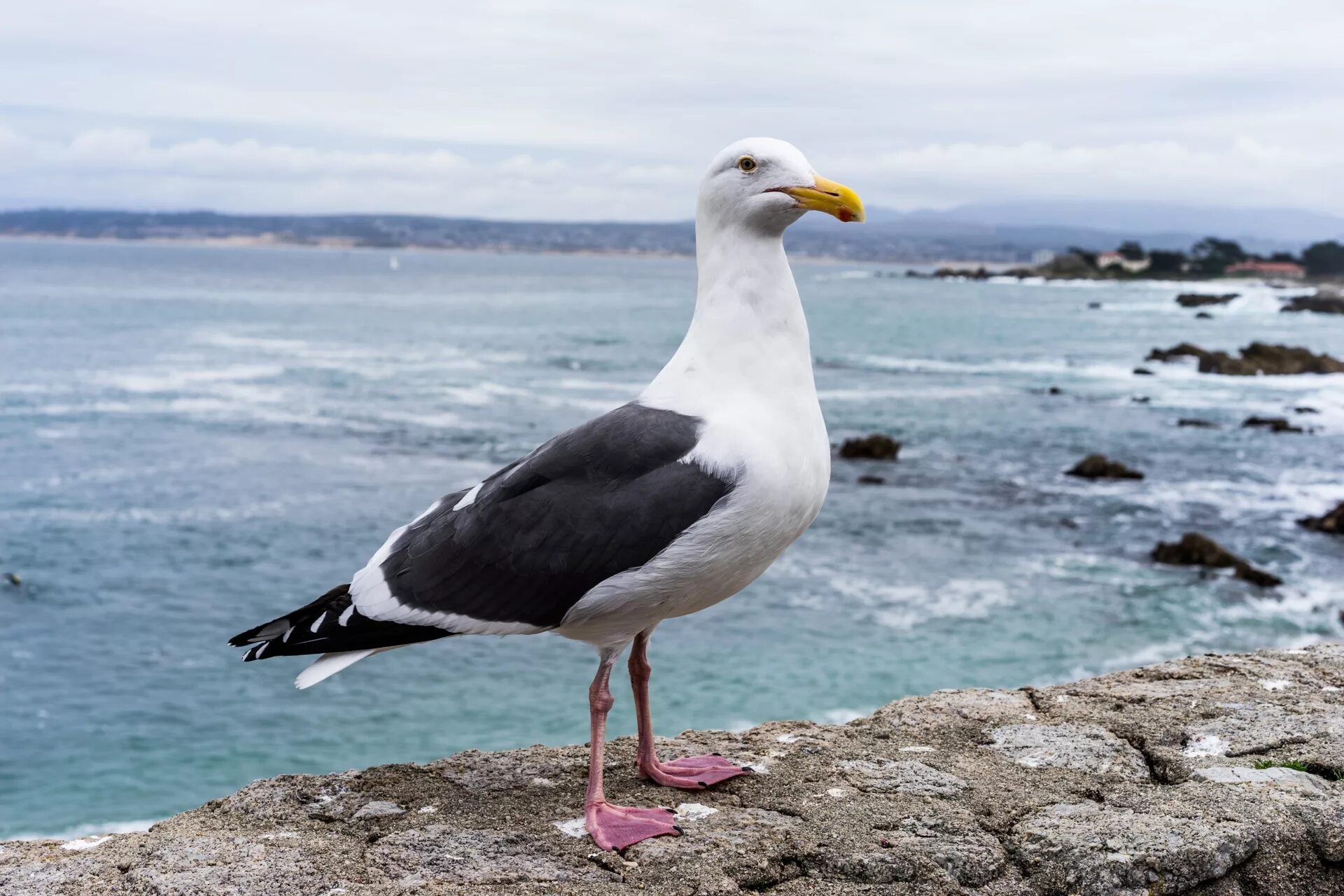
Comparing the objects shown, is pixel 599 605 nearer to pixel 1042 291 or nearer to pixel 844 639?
pixel 844 639

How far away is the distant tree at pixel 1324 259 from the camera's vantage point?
13150cm

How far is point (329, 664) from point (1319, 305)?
3759 inches

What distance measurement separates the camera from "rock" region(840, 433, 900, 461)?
1075 inches

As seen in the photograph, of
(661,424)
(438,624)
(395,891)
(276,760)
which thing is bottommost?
(276,760)

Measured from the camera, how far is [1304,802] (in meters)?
3.78

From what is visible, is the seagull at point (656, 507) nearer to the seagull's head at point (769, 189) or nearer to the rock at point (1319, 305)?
the seagull's head at point (769, 189)

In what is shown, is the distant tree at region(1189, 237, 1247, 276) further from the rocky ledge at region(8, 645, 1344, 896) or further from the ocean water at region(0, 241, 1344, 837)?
the rocky ledge at region(8, 645, 1344, 896)

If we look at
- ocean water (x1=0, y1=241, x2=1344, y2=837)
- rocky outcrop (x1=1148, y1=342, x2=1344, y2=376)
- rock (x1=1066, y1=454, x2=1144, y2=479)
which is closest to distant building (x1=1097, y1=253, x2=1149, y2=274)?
rocky outcrop (x1=1148, y1=342, x2=1344, y2=376)

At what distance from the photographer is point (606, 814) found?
390cm

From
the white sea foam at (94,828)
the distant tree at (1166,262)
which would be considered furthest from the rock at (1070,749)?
the distant tree at (1166,262)

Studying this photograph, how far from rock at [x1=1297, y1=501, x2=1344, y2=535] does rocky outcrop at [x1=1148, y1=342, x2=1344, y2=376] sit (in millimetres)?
26107

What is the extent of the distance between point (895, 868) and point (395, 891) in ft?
4.75

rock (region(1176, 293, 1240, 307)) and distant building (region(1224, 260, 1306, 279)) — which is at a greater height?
distant building (region(1224, 260, 1306, 279))

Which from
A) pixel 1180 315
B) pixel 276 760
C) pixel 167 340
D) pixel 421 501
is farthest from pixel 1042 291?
pixel 276 760
